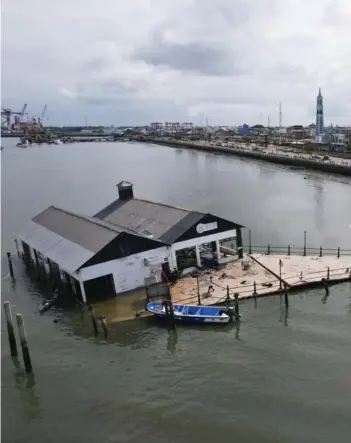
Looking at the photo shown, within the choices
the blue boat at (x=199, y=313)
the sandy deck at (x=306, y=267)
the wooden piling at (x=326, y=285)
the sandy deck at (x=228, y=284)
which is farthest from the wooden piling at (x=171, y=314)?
the wooden piling at (x=326, y=285)

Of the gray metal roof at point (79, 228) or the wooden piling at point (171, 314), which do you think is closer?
the wooden piling at point (171, 314)

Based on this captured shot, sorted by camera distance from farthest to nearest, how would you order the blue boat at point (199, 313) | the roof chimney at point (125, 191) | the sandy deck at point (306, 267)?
the roof chimney at point (125, 191) → the sandy deck at point (306, 267) → the blue boat at point (199, 313)

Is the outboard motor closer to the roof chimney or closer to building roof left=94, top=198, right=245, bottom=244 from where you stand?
building roof left=94, top=198, right=245, bottom=244

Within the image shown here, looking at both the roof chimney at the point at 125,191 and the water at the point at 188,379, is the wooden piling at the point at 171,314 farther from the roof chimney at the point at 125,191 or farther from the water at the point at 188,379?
the roof chimney at the point at 125,191

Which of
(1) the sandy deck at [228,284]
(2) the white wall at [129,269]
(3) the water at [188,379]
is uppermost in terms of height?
(2) the white wall at [129,269]

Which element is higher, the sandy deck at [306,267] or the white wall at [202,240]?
the white wall at [202,240]

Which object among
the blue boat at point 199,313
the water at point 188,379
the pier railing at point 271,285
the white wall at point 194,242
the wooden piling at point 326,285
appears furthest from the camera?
the white wall at point 194,242

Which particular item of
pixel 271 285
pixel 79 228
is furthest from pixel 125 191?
pixel 271 285

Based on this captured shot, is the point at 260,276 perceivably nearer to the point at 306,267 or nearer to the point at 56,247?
the point at 306,267

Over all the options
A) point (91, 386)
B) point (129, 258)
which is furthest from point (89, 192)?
point (91, 386)
